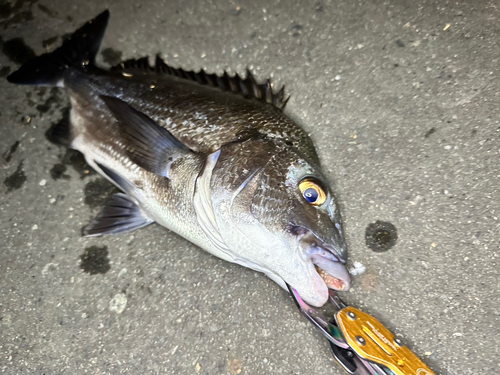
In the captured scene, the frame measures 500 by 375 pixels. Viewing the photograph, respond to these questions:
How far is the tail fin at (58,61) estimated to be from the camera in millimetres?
2645

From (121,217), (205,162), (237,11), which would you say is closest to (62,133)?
(121,217)

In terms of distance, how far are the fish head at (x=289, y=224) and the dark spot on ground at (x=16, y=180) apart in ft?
5.79

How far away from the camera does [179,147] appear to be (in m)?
2.02

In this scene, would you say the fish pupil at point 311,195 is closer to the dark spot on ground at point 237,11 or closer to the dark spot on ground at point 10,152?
the dark spot on ground at point 237,11

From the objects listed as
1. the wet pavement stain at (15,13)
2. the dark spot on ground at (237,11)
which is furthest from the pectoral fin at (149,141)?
the wet pavement stain at (15,13)

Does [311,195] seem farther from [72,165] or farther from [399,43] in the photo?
[72,165]

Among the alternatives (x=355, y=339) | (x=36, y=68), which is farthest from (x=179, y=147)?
(x=36, y=68)

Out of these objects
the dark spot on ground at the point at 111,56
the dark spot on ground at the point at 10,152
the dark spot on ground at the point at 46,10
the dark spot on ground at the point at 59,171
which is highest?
the dark spot on ground at the point at 111,56

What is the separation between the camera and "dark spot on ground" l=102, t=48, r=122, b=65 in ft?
9.68

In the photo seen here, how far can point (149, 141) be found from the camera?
205 cm

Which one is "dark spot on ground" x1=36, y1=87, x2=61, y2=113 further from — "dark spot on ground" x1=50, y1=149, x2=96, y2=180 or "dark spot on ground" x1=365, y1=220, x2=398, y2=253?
"dark spot on ground" x1=365, y1=220, x2=398, y2=253

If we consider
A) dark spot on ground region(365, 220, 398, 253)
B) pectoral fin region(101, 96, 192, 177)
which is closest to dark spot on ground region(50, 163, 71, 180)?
pectoral fin region(101, 96, 192, 177)

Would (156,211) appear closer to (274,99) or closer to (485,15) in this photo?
(274,99)

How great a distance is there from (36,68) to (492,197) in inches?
123
